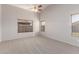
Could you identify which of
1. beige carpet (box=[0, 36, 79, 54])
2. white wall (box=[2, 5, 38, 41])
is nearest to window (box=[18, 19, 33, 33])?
white wall (box=[2, 5, 38, 41])

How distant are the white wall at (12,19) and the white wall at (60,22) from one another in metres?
0.75

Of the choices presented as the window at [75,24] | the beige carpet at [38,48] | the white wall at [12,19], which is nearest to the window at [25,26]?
the white wall at [12,19]

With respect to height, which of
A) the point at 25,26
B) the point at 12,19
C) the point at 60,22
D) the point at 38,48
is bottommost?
the point at 38,48

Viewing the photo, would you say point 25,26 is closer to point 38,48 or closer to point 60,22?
point 38,48

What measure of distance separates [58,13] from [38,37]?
1606 mm

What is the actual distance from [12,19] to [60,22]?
2.68 m

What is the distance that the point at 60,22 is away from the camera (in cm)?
439

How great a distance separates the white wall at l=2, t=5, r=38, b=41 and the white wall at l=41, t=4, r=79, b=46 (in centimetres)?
75

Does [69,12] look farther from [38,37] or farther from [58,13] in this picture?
[38,37]

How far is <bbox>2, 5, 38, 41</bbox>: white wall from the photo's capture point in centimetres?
480

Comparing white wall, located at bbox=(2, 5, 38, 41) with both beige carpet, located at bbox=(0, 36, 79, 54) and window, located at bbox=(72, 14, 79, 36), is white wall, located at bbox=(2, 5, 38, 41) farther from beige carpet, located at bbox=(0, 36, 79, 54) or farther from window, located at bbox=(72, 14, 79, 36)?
window, located at bbox=(72, 14, 79, 36)

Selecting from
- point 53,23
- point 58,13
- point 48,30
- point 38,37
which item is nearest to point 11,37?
point 38,37

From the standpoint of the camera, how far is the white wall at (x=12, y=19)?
480cm

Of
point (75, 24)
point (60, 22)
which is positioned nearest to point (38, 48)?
point (60, 22)
